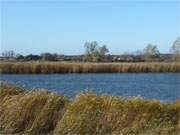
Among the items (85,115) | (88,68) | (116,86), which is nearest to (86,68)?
(88,68)

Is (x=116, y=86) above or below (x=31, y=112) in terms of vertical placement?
below

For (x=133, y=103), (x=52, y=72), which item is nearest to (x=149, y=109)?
(x=133, y=103)

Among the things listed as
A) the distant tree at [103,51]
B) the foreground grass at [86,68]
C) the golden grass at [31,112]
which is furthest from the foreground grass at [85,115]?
the distant tree at [103,51]

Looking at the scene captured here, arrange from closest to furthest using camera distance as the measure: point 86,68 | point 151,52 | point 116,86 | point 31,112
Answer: point 31,112, point 116,86, point 86,68, point 151,52

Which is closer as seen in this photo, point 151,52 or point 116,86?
point 116,86

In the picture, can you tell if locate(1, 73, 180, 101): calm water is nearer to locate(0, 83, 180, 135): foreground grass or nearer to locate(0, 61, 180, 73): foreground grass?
locate(0, 83, 180, 135): foreground grass

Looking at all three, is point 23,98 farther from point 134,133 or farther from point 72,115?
point 134,133

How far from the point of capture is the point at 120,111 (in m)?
9.03

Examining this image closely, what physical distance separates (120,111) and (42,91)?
189cm

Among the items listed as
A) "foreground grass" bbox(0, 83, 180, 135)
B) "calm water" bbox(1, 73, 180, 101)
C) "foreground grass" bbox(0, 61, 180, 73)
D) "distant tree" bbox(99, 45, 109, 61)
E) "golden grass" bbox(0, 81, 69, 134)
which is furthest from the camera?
"distant tree" bbox(99, 45, 109, 61)

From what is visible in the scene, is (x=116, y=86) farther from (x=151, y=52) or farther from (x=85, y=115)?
(x=151, y=52)

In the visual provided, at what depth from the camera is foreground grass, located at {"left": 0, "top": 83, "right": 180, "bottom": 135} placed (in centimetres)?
871

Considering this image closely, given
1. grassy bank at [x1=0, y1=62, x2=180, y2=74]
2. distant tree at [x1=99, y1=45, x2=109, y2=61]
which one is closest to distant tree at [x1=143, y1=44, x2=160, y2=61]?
distant tree at [x1=99, y1=45, x2=109, y2=61]

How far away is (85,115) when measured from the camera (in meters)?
8.89
